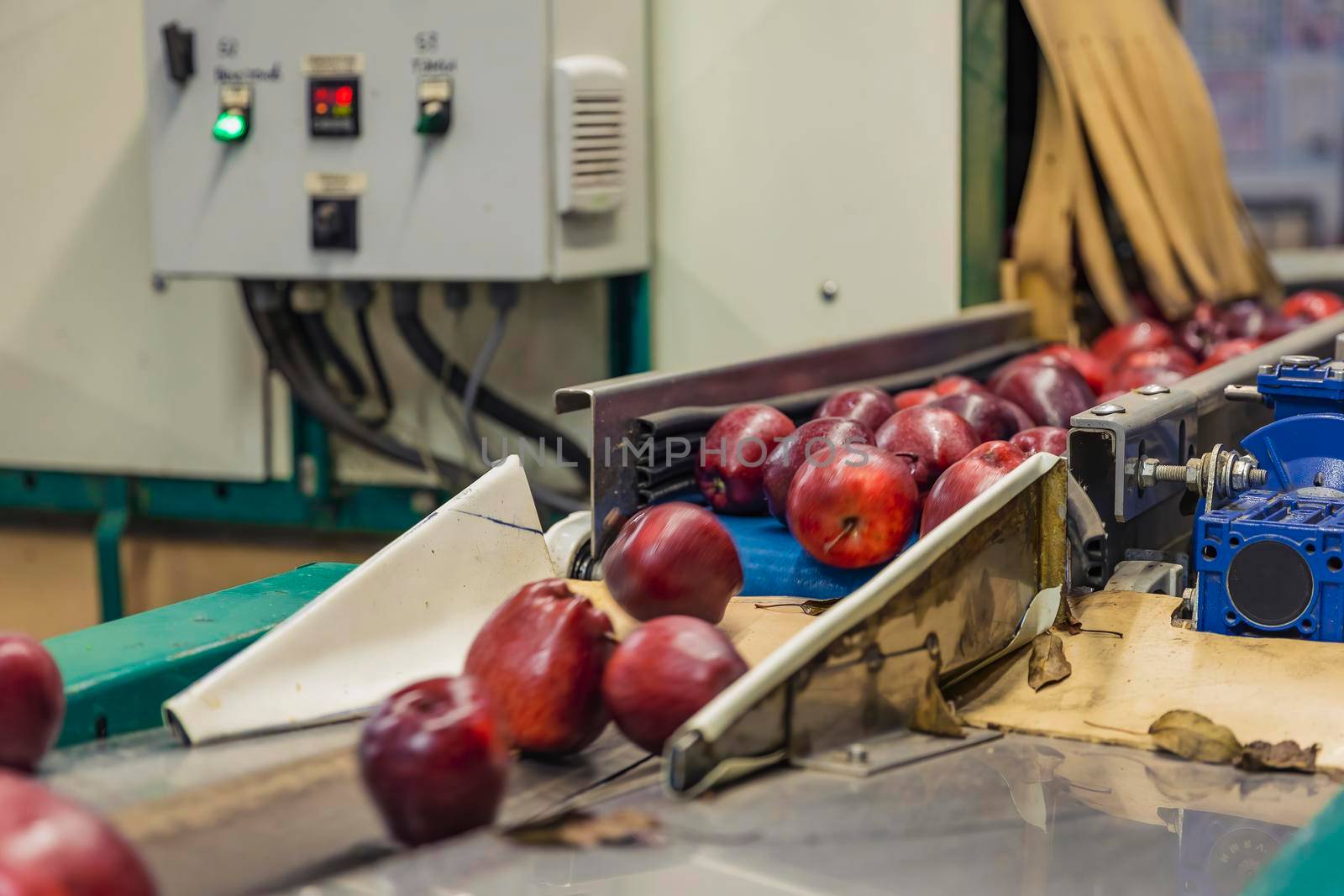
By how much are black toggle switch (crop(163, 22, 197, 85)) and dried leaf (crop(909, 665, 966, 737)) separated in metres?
1.96

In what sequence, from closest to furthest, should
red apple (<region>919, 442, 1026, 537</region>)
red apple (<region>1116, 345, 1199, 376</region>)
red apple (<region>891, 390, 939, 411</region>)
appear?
1. red apple (<region>919, 442, 1026, 537</region>)
2. red apple (<region>891, 390, 939, 411</region>)
3. red apple (<region>1116, 345, 1199, 376</region>)

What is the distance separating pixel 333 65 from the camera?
2.33 m

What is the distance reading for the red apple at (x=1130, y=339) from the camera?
2.21 m

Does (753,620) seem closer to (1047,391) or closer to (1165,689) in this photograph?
(1165,689)

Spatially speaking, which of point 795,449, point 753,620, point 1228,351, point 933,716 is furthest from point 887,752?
point 1228,351

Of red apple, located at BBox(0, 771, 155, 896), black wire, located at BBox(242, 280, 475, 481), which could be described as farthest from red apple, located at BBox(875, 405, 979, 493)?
black wire, located at BBox(242, 280, 475, 481)

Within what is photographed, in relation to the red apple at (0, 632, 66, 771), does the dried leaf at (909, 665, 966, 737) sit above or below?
below

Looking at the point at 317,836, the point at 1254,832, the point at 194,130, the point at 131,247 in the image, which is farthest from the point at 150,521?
the point at 1254,832

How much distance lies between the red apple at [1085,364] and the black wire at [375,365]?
122 centimetres

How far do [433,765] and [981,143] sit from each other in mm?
1897

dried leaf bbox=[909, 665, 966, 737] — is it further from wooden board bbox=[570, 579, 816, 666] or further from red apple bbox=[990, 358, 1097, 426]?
red apple bbox=[990, 358, 1097, 426]

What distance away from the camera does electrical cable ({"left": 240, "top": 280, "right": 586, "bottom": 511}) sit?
2.54 metres

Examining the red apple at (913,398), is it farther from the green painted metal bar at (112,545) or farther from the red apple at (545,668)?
the green painted metal bar at (112,545)

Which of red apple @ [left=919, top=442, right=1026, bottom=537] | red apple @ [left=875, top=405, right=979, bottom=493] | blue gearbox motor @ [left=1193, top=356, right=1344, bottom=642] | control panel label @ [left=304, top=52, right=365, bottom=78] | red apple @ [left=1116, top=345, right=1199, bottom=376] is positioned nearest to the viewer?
blue gearbox motor @ [left=1193, top=356, right=1344, bottom=642]
